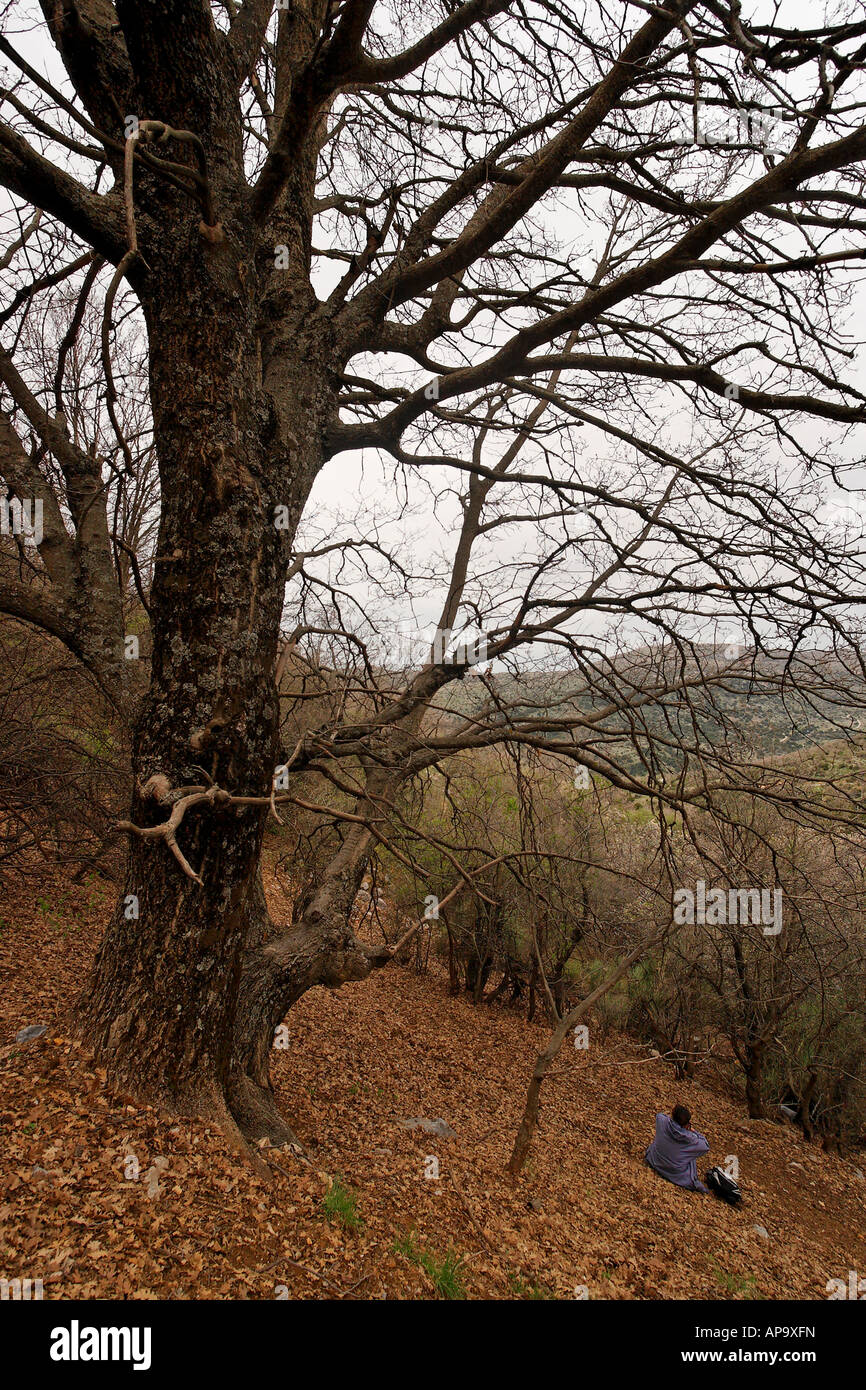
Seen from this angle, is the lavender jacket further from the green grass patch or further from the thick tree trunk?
the thick tree trunk

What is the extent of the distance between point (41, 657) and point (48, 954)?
4295mm

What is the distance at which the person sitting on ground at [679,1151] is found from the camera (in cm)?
752

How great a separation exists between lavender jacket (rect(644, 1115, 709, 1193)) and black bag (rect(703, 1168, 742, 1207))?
5.1 inches

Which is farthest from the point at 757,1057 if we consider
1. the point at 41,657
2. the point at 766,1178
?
the point at 41,657

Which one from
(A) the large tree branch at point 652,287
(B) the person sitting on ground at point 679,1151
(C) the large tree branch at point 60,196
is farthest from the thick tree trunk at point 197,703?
(B) the person sitting on ground at point 679,1151

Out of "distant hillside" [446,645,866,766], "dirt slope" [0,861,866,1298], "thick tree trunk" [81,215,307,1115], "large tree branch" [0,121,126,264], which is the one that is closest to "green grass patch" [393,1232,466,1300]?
"dirt slope" [0,861,866,1298]

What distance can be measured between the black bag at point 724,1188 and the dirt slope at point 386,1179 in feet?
0.55

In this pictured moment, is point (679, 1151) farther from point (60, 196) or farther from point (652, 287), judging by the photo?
point (60, 196)

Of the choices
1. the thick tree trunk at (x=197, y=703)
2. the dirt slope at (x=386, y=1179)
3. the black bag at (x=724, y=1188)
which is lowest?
the black bag at (x=724, y=1188)

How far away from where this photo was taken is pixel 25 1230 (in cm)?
204

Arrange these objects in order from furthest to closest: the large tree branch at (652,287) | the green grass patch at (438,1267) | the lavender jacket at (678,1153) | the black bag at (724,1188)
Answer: the black bag at (724,1188)
the lavender jacket at (678,1153)
the green grass patch at (438,1267)
the large tree branch at (652,287)

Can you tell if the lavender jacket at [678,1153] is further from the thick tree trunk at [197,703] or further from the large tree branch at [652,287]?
the large tree branch at [652,287]

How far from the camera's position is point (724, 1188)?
25.3ft

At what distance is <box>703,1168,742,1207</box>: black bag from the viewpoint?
25.3ft
